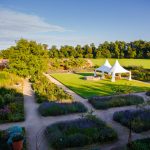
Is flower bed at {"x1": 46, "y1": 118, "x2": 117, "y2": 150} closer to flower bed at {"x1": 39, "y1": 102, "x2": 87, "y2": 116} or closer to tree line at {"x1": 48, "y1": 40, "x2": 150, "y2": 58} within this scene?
flower bed at {"x1": 39, "y1": 102, "x2": 87, "y2": 116}

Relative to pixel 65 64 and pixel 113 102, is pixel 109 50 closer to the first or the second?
pixel 65 64

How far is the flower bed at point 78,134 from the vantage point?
861 cm

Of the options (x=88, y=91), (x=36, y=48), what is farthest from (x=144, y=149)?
(x=36, y=48)

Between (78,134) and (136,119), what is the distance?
3703 millimetres

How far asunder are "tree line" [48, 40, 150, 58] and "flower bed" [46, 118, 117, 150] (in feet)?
159

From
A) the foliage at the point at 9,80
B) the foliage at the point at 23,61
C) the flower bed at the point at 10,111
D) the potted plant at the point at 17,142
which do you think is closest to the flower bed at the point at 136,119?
the potted plant at the point at 17,142

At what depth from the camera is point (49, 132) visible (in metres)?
9.64

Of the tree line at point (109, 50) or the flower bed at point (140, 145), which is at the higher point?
the tree line at point (109, 50)

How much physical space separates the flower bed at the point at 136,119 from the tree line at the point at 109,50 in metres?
47.0

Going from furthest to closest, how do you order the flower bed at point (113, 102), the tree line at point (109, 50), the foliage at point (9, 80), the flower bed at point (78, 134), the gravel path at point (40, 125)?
the tree line at point (109, 50) < the foliage at point (9, 80) < the flower bed at point (113, 102) < the gravel path at point (40, 125) < the flower bed at point (78, 134)

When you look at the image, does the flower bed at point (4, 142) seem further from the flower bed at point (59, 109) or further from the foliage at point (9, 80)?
the foliage at point (9, 80)

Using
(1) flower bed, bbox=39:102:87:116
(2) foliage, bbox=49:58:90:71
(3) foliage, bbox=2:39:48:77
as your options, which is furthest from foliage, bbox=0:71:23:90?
(2) foliage, bbox=49:58:90:71

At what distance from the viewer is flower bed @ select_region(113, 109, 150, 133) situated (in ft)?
33.8

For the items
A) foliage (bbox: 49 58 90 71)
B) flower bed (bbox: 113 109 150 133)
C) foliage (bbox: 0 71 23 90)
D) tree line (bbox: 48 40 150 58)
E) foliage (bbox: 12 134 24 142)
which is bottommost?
flower bed (bbox: 113 109 150 133)
